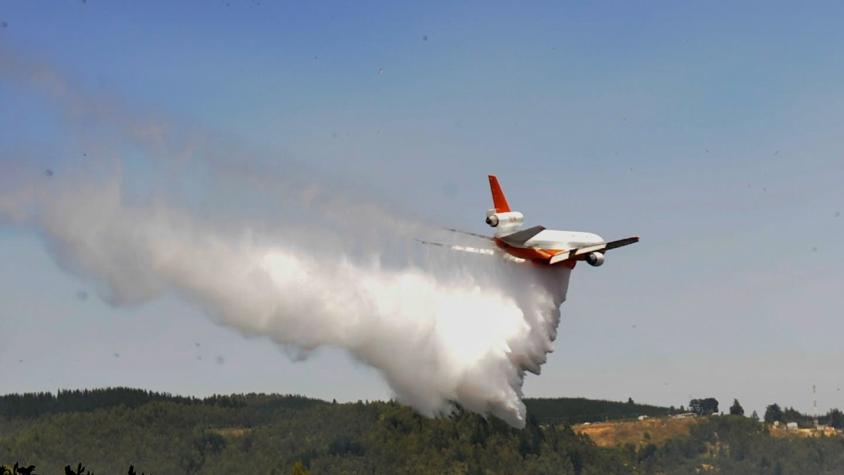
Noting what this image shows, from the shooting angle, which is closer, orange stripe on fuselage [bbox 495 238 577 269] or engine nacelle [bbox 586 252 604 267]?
orange stripe on fuselage [bbox 495 238 577 269]

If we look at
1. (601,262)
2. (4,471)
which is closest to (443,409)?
(601,262)

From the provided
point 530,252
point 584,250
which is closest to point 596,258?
point 584,250

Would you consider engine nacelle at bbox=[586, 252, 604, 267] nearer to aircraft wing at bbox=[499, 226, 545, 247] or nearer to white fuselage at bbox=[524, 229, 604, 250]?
white fuselage at bbox=[524, 229, 604, 250]

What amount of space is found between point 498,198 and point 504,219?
13.0 ft

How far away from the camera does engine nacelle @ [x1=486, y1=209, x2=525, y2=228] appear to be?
99.9 m

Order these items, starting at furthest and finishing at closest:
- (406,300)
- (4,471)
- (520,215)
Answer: (406,300) → (520,215) → (4,471)

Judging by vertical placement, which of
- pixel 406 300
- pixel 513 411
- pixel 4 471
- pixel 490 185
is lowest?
pixel 4 471

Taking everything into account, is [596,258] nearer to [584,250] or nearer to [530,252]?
[584,250]

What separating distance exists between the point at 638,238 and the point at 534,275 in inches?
370

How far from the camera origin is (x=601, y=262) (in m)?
103

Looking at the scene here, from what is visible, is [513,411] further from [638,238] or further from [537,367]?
[638,238]

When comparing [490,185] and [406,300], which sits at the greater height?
[490,185]

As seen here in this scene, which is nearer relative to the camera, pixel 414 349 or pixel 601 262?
pixel 601 262

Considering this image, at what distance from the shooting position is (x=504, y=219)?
101 m
